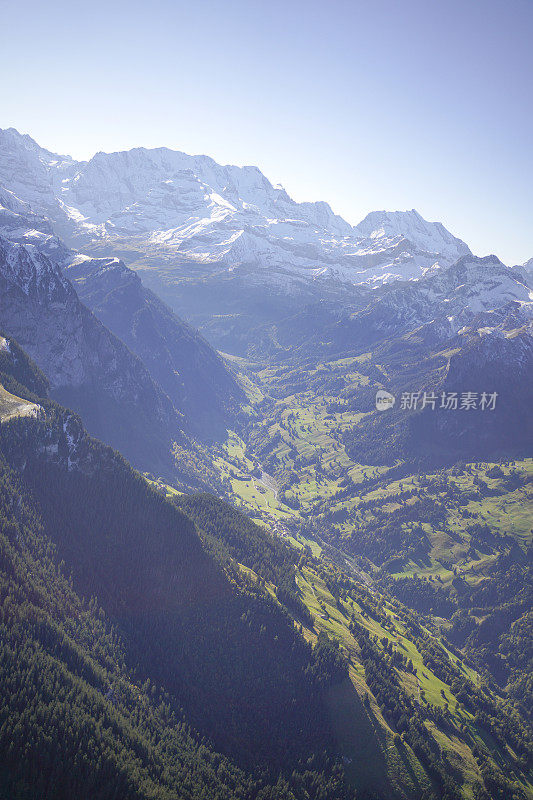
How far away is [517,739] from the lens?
199750 mm

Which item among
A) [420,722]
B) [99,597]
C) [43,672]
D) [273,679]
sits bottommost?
[420,722]

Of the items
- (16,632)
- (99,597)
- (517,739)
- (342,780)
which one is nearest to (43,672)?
(16,632)

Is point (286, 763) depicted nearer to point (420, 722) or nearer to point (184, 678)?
point (184, 678)

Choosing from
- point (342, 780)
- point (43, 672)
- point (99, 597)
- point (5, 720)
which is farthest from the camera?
point (99, 597)

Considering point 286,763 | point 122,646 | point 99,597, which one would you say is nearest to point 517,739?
point 286,763

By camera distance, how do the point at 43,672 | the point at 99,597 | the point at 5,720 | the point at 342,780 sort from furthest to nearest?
1. the point at 99,597
2. the point at 342,780
3. the point at 43,672
4. the point at 5,720

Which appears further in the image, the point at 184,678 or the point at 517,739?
the point at 517,739

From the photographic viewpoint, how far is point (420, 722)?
176m

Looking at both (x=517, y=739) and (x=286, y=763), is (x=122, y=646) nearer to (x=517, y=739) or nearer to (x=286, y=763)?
(x=286, y=763)

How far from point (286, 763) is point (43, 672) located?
82.6 m

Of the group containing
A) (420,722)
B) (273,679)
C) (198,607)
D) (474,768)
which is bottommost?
(474,768)

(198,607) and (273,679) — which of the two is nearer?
(273,679)

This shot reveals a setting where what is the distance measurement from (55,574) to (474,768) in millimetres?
167692

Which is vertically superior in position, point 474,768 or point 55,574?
point 55,574
